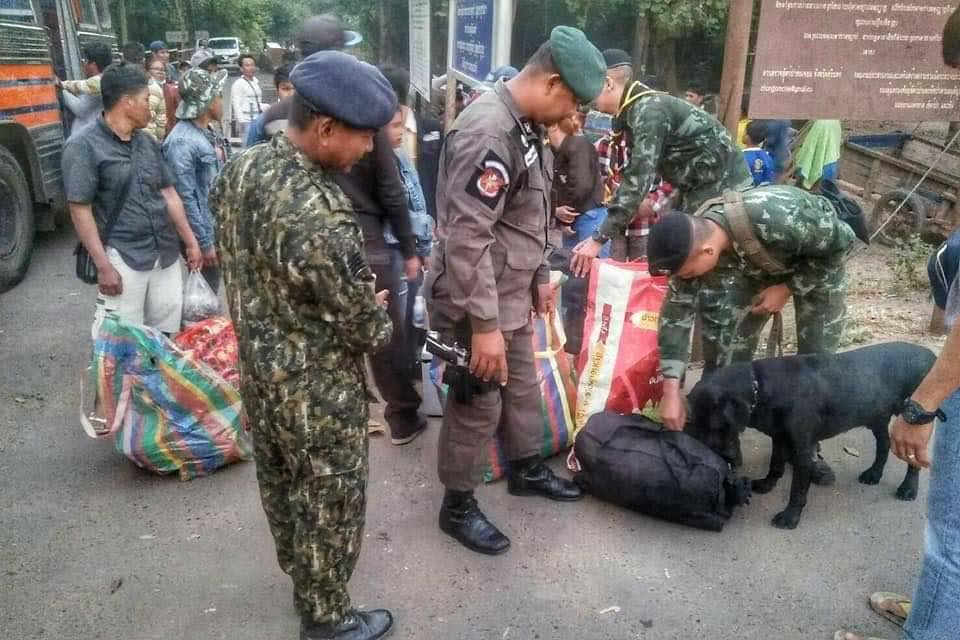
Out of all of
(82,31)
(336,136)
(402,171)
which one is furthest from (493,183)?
(82,31)

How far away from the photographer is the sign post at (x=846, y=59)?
3.55 m

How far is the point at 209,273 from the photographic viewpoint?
166 inches

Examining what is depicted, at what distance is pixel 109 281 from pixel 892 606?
10.8 feet

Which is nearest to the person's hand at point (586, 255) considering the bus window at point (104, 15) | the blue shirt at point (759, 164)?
the blue shirt at point (759, 164)

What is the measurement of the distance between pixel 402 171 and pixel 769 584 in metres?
2.36

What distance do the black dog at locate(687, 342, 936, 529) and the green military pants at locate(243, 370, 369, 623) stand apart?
1.47 m

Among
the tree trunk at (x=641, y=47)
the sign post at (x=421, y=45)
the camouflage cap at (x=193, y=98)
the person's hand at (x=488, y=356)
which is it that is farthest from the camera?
the tree trunk at (x=641, y=47)

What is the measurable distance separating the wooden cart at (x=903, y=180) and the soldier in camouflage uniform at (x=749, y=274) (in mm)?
4432

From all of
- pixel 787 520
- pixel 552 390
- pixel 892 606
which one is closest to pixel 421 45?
pixel 552 390

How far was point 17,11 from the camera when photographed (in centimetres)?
597

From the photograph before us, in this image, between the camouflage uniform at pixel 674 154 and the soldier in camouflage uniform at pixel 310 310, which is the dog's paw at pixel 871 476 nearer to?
the camouflage uniform at pixel 674 154

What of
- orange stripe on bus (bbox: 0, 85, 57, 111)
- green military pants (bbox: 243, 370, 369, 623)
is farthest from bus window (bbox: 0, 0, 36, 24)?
green military pants (bbox: 243, 370, 369, 623)

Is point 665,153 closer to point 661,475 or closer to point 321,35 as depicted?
point 661,475

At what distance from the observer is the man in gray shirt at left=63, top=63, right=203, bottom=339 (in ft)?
10.2
